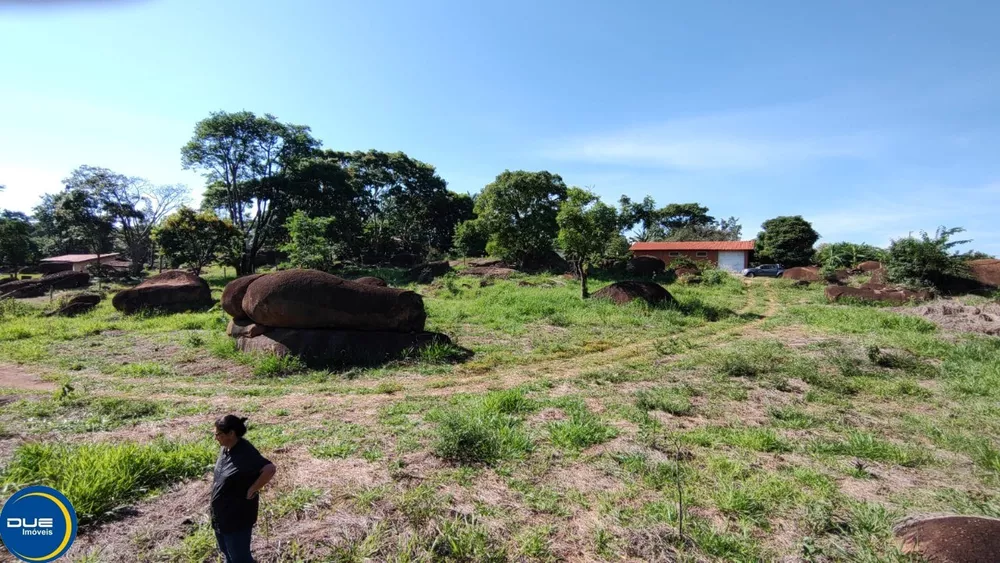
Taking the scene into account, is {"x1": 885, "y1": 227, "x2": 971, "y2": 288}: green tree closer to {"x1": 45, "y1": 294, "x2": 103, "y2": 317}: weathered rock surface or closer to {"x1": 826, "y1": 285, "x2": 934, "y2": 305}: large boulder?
{"x1": 826, "y1": 285, "x2": 934, "y2": 305}: large boulder

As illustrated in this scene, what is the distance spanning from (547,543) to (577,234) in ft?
60.2

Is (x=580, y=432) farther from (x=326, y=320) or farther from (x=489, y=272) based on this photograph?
(x=489, y=272)

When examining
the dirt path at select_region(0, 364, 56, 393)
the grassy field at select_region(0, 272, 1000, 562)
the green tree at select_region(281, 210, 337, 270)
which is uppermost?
the green tree at select_region(281, 210, 337, 270)

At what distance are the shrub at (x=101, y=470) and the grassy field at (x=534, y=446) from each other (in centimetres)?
2

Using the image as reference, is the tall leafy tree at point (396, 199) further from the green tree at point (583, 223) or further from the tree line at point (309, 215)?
the green tree at point (583, 223)

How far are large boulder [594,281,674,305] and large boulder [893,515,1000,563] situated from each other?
50.2 ft

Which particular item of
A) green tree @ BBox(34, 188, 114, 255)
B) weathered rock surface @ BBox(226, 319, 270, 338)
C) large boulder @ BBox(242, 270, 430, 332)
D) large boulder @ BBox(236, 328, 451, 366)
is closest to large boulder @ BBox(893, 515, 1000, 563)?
large boulder @ BBox(236, 328, 451, 366)

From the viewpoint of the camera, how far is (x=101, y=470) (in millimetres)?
4551

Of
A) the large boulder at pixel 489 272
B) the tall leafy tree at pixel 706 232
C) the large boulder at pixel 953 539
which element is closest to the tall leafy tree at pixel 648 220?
the tall leafy tree at pixel 706 232

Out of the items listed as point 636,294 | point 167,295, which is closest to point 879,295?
point 636,294

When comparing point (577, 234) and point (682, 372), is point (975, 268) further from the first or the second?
point (682, 372)

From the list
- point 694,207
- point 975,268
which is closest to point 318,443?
point 975,268

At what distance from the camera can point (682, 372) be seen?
9883 mm

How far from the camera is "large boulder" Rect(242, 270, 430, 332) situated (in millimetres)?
11414
